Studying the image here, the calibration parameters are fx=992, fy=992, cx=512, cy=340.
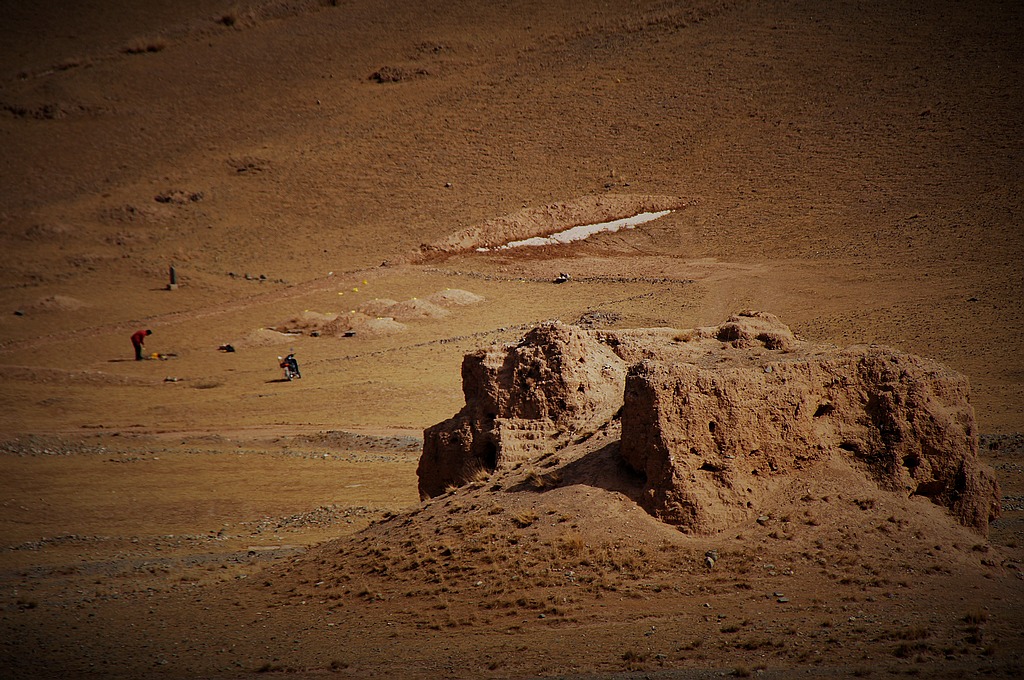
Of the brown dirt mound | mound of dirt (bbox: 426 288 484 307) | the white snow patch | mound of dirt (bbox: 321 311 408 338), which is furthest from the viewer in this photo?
the white snow patch

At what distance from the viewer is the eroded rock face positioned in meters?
11.4

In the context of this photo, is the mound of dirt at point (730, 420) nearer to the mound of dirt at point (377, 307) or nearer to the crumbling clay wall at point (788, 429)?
the crumbling clay wall at point (788, 429)

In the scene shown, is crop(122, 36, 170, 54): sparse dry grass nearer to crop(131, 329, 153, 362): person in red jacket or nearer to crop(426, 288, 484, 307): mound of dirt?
crop(426, 288, 484, 307): mound of dirt

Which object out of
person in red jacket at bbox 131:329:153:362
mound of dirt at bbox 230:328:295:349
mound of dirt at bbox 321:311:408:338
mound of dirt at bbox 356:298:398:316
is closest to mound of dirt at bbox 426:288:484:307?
mound of dirt at bbox 356:298:398:316

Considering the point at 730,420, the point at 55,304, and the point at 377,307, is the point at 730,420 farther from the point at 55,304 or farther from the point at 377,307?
the point at 55,304

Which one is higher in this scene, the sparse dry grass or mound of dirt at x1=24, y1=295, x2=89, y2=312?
the sparse dry grass

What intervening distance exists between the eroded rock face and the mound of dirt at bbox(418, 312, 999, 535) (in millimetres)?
15

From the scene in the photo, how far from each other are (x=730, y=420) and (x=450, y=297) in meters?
26.3

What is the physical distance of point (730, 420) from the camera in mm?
9500

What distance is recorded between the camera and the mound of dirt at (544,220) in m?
42.1

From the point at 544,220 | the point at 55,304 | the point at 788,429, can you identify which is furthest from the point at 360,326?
the point at 788,429

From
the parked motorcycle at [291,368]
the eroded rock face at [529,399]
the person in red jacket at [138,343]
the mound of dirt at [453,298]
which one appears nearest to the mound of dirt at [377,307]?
the mound of dirt at [453,298]

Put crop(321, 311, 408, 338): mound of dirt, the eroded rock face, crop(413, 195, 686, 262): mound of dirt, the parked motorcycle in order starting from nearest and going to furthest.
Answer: the eroded rock face, the parked motorcycle, crop(321, 311, 408, 338): mound of dirt, crop(413, 195, 686, 262): mound of dirt

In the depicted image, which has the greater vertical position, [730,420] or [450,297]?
[450,297]
